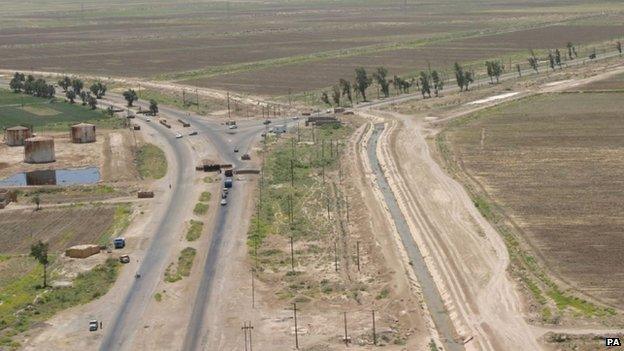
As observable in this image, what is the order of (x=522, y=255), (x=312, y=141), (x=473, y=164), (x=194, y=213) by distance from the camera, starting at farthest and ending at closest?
(x=312, y=141)
(x=473, y=164)
(x=194, y=213)
(x=522, y=255)

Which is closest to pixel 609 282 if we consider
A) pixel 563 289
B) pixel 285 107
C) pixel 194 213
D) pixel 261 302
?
pixel 563 289

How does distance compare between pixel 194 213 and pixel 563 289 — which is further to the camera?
pixel 194 213

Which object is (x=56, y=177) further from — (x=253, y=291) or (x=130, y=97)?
(x=130, y=97)

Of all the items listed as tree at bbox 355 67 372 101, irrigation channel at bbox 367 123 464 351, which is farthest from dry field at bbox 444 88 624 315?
tree at bbox 355 67 372 101

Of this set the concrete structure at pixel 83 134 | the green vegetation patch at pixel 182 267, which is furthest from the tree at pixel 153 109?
the green vegetation patch at pixel 182 267

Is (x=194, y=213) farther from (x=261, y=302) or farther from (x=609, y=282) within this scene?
(x=609, y=282)

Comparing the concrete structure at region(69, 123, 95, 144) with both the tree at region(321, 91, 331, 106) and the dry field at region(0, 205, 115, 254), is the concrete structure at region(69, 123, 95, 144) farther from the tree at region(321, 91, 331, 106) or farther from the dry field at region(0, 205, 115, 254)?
the tree at region(321, 91, 331, 106)

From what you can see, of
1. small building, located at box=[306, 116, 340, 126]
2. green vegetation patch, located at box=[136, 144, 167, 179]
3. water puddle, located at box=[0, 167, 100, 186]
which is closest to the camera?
water puddle, located at box=[0, 167, 100, 186]
